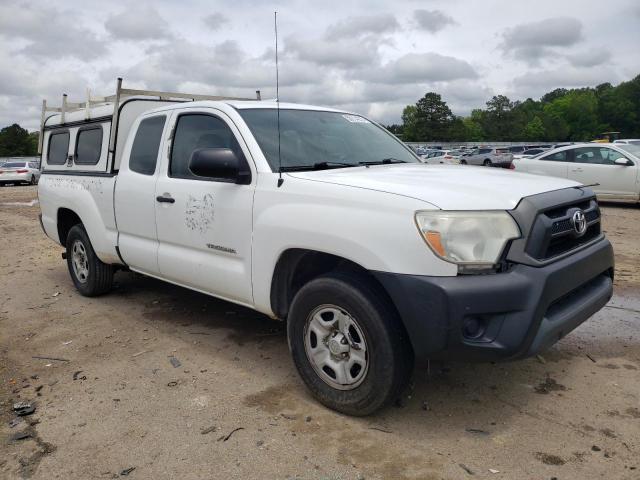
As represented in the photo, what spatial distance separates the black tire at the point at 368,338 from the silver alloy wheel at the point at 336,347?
29 millimetres

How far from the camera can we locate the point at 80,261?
235 inches

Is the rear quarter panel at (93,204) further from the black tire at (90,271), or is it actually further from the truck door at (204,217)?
the truck door at (204,217)

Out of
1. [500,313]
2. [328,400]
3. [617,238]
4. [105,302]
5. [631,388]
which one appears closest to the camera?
[500,313]

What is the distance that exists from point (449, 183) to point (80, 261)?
4370 millimetres

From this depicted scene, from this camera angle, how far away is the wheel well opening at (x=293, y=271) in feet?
11.2

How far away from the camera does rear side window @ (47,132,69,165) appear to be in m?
6.26

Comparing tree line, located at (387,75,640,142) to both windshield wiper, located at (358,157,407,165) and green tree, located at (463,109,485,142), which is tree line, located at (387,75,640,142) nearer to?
green tree, located at (463,109,485,142)

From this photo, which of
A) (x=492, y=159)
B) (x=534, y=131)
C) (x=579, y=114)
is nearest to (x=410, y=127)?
(x=534, y=131)

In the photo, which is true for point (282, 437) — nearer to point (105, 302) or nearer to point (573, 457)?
point (573, 457)

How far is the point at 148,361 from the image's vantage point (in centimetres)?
415

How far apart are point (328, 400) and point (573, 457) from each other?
4.27 feet

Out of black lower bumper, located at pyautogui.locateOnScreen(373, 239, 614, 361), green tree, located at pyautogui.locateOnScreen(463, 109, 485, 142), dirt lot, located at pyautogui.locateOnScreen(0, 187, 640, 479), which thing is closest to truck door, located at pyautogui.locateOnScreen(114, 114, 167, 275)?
dirt lot, located at pyautogui.locateOnScreen(0, 187, 640, 479)

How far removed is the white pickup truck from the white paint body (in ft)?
0.04

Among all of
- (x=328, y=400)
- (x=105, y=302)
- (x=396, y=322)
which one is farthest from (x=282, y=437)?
(x=105, y=302)
